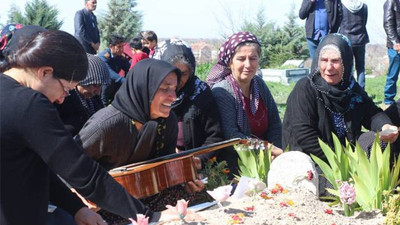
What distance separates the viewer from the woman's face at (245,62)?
14.9 feet

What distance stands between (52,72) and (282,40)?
2745 centimetres

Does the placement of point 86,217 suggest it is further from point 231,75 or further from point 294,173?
point 231,75

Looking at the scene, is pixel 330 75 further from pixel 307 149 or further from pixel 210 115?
pixel 210 115

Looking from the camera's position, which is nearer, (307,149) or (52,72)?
(52,72)

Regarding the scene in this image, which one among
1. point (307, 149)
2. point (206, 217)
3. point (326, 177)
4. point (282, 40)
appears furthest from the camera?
point (282, 40)

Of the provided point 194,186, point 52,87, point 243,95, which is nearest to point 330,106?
point 243,95

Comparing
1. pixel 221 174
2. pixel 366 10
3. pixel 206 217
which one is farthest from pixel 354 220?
pixel 366 10

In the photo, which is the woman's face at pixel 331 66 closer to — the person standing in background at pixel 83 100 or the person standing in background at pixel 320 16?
the person standing in background at pixel 83 100

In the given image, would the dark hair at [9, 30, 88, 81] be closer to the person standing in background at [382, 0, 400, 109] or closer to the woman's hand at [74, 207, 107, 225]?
the woman's hand at [74, 207, 107, 225]

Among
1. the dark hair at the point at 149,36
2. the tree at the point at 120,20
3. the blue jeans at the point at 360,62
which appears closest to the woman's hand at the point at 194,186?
the blue jeans at the point at 360,62

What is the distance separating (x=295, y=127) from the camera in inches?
167

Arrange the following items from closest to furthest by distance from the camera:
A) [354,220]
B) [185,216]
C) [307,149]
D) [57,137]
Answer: [57,137] → [185,216] → [354,220] → [307,149]

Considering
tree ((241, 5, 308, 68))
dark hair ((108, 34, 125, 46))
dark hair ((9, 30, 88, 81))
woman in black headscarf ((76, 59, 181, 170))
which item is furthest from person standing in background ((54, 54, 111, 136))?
tree ((241, 5, 308, 68))

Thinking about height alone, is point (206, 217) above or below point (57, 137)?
below
